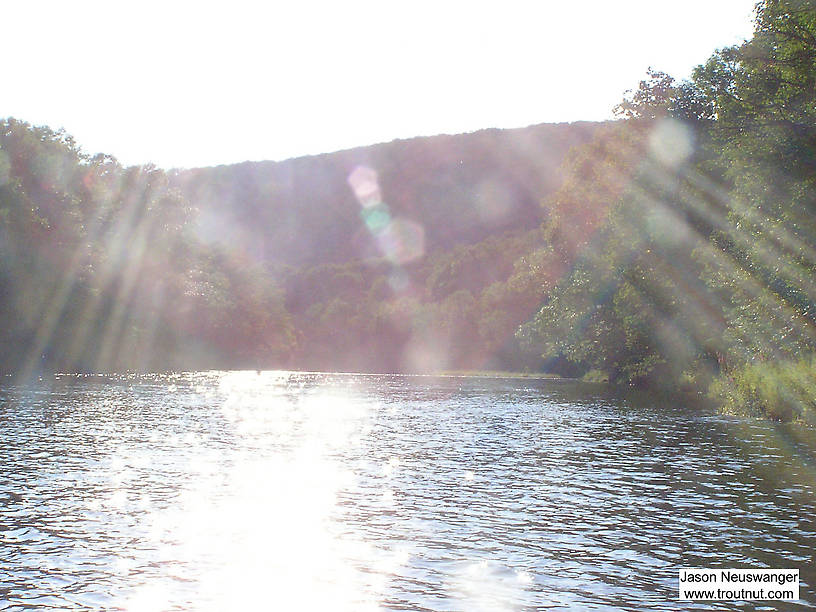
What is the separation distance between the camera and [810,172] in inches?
1467

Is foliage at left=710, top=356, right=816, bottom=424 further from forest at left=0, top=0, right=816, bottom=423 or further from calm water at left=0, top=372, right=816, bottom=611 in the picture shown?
calm water at left=0, top=372, right=816, bottom=611

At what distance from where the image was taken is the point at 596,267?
71.3m

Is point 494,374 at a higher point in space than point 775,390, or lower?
lower

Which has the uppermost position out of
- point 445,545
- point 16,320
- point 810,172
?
point 810,172

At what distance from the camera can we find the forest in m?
38.4

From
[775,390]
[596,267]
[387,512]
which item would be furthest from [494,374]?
[387,512]

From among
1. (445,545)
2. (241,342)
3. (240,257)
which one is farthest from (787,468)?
(240,257)

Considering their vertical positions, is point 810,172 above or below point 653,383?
above

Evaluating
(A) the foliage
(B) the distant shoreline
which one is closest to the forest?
(A) the foliage

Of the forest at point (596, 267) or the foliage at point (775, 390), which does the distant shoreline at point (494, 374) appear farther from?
the foliage at point (775, 390)

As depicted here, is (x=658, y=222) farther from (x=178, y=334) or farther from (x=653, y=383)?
(x=178, y=334)

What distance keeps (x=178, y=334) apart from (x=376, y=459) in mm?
86356

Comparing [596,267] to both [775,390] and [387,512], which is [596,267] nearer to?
[775,390]

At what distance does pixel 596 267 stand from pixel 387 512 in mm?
55600
